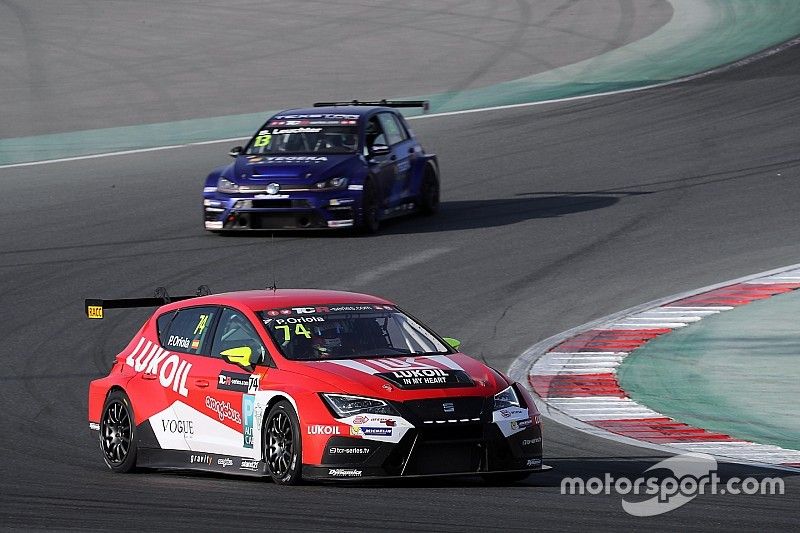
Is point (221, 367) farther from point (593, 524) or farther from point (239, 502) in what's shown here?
point (593, 524)

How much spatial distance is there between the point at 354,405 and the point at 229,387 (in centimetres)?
106

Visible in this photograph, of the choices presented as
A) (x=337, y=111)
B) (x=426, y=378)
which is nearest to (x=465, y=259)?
(x=337, y=111)

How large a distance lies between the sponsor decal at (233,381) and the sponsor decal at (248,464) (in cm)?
43

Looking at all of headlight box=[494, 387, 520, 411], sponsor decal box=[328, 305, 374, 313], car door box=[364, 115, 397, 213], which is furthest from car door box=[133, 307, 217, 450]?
car door box=[364, 115, 397, 213]

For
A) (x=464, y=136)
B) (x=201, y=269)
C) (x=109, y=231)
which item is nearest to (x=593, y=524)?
(x=201, y=269)

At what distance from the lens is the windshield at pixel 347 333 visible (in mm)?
10320

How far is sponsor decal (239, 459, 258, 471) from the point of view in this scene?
10.0 m

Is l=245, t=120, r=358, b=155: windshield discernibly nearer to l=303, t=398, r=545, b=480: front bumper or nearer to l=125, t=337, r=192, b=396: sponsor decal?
l=125, t=337, r=192, b=396: sponsor decal

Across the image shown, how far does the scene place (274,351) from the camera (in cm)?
1017

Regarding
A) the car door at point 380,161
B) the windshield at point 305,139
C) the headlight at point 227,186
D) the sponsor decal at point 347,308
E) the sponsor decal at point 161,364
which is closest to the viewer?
the sponsor decal at point 347,308

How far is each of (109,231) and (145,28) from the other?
16384 mm

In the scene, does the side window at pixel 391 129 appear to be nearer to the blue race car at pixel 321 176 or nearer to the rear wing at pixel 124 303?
the blue race car at pixel 321 176

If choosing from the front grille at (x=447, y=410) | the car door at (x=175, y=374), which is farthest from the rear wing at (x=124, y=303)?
the front grille at (x=447, y=410)

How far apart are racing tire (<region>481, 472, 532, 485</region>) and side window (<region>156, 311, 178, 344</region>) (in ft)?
8.15
